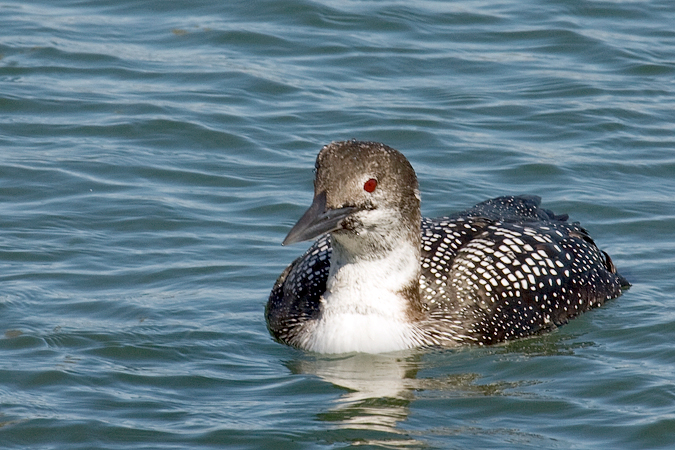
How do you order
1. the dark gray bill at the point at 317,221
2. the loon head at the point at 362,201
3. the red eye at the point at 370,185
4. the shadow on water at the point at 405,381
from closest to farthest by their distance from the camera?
1. the shadow on water at the point at 405,381
2. the dark gray bill at the point at 317,221
3. the loon head at the point at 362,201
4. the red eye at the point at 370,185

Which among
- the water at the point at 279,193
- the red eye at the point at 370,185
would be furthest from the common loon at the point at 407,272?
the water at the point at 279,193

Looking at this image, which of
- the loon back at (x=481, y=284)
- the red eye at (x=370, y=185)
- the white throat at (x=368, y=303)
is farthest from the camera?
the loon back at (x=481, y=284)

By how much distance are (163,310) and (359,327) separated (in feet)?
4.51

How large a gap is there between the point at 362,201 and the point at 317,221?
317mm

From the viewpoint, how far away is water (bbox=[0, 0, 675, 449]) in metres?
6.83

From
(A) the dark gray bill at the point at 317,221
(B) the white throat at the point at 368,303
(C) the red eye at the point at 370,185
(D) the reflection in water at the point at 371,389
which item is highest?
(C) the red eye at the point at 370,185

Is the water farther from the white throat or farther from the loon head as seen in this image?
the loon head

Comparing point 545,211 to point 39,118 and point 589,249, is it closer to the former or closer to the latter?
point 589,249

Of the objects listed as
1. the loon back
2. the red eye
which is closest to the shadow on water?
the loon back

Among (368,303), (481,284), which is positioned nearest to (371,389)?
(368,303)

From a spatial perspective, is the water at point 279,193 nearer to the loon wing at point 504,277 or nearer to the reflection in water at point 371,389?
the reflection in water at point 371,389

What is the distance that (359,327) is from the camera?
7.52 m

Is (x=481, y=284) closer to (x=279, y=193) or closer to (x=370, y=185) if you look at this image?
(x=370, y=185)

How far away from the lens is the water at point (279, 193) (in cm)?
683
